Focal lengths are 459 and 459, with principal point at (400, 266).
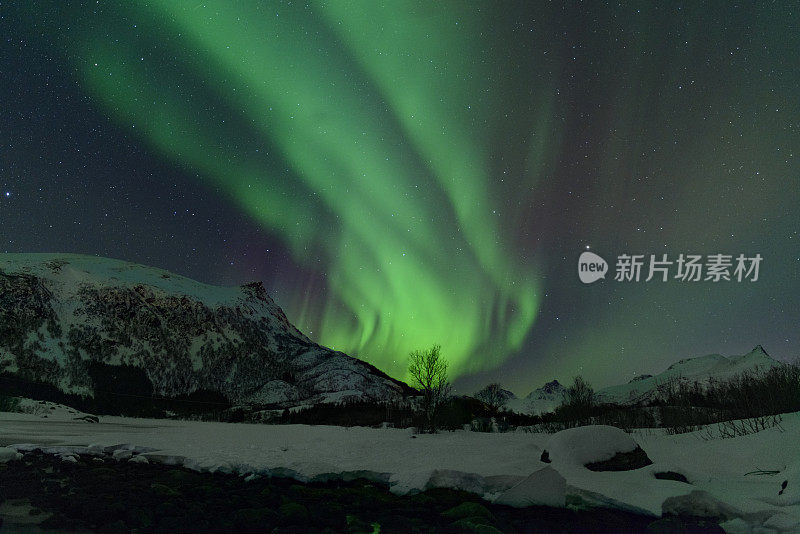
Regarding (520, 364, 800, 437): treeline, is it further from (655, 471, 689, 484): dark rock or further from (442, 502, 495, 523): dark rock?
(442, 502, 495, 523): dark rock

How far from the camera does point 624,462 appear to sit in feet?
39.2

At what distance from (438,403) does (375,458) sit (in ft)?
84.9

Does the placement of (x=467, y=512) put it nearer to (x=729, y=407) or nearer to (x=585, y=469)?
(x=585, y=469)

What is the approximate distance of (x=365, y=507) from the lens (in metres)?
9.36

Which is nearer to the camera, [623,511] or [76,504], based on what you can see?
[76,504]

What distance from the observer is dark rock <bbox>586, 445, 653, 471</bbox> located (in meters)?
11.9

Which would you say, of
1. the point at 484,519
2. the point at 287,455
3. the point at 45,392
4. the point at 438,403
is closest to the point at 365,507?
the point at 484,519

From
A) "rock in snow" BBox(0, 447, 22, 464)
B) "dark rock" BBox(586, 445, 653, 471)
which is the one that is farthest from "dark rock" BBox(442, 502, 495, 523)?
"rock in snow" BBox(0, 447, 22, 464)

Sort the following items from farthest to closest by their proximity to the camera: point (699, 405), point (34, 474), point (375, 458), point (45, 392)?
point (45, 392) < point (699, 405) < point (375, 458) < point (34, 474)

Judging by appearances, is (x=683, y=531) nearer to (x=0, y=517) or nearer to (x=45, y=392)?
(x=0, y=517)

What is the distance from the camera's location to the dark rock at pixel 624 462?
11.9m

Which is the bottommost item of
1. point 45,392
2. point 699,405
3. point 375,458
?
point 45,392

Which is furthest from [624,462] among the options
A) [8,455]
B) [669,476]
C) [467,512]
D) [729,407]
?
[8,455]

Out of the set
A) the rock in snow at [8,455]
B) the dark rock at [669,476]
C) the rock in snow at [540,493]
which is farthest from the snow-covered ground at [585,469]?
the rock in snow at [8,455]
